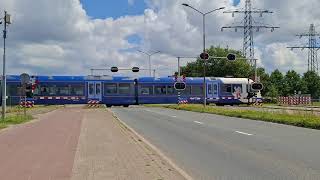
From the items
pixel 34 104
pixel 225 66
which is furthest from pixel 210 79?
pixel 225 66

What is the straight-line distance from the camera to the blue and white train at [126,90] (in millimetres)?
64188

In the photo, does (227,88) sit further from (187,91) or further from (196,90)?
(187,91)

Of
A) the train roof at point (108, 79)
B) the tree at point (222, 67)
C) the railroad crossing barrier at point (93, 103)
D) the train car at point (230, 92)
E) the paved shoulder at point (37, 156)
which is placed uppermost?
the tree at point (222, 67)

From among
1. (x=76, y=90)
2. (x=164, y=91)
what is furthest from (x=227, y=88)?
(x=76, y=90)

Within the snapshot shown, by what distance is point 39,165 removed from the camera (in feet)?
42.8

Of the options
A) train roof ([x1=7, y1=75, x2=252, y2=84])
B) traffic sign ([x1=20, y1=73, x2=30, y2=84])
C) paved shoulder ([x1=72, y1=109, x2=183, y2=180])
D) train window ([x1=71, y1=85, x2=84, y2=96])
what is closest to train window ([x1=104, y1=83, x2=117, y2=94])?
train roof ([x1=7, y1=75, x2=252, y2=84])

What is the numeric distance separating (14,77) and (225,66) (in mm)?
70051

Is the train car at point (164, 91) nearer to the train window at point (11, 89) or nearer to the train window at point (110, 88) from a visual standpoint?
the train window at point (110, 88)

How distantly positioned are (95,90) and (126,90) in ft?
12.9

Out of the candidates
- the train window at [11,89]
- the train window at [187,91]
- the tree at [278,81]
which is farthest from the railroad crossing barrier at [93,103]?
the tree at [278,81]

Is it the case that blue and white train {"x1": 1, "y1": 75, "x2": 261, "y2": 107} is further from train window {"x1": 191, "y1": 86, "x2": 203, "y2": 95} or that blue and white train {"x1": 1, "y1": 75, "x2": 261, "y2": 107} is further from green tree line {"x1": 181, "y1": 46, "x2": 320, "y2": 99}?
green tree line {"x1": 181, "y1": 46, "x2": 320, "y2": 99}

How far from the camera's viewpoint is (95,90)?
65938mm

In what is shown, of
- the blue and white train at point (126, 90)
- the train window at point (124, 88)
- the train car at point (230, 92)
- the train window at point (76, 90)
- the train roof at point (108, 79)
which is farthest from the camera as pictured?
the train car at point (230, 92)

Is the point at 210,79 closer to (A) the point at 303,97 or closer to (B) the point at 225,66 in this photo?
(A) the point at 303,97
